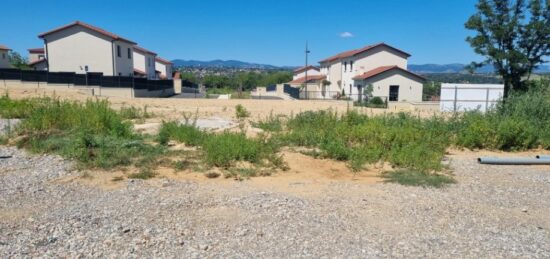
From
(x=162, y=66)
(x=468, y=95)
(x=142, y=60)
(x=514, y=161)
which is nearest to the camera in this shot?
(x=514, y=161)

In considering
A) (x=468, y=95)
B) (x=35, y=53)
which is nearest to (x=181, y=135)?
(x=468, y=95)

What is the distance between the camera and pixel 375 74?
138 feet

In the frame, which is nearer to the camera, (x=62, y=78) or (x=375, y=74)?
(x=62, y=78)

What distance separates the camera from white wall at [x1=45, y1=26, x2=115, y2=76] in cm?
3922

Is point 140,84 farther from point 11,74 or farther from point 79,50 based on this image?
point 79,50

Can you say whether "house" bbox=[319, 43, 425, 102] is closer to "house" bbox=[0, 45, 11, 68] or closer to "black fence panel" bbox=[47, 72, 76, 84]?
"black fence panel" bbox=[47, 72, 76, 84]

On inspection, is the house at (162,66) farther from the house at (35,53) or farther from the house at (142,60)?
the house at (35,53)

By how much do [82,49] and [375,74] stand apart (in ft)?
93.3

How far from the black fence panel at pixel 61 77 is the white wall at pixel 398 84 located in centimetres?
2695

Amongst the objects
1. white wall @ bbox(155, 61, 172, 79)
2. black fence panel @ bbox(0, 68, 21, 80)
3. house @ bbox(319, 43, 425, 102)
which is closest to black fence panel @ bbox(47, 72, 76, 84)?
black fence panel @ bbox(0, 68, 21, 80)

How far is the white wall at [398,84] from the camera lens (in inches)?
1674

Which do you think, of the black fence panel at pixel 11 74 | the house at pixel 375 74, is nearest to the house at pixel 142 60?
the black fence panel at pixel 11 74

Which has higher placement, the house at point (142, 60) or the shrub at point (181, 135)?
the house at point (142, 60)

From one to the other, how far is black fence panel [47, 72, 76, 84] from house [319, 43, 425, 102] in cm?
2412
